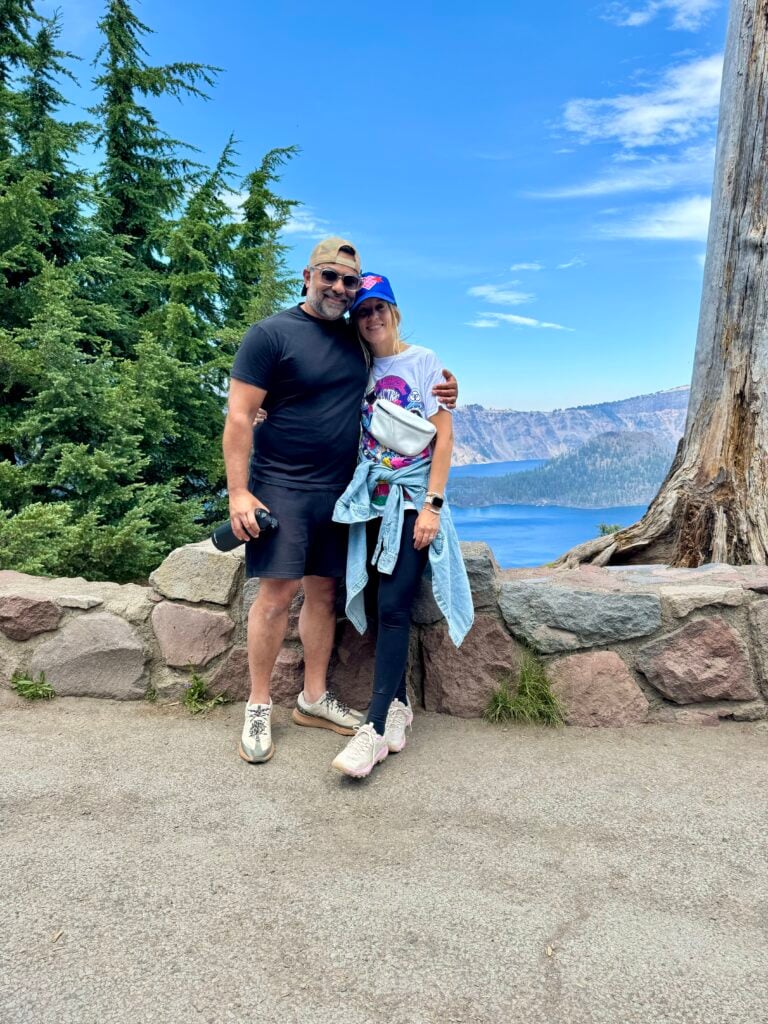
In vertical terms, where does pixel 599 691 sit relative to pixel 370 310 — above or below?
below

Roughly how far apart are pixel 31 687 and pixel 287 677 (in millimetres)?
1144

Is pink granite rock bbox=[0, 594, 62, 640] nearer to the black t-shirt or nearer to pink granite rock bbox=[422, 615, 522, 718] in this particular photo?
the black t-shirt

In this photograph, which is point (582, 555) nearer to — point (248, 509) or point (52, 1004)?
point (248, 509)

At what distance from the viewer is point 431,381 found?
2.72 meters

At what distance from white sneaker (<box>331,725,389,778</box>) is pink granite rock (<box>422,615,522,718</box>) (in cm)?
53

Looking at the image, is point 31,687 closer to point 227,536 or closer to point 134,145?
point 227,536

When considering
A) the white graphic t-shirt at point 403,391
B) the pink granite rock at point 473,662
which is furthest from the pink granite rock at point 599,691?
the white graphic t-shirt at point 403,391

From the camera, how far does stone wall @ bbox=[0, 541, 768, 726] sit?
309 cm

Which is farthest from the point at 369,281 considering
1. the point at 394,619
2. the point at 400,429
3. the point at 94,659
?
the point at 94,659

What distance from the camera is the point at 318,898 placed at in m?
1.96

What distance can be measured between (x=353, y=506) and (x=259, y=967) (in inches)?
58.0

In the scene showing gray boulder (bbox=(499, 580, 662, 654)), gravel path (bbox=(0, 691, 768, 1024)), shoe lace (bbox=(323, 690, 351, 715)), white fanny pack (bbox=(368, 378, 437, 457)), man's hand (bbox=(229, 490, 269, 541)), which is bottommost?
gravel path (bbox=(0, 691, 768, 1024))

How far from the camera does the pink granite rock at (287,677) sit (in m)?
3.19

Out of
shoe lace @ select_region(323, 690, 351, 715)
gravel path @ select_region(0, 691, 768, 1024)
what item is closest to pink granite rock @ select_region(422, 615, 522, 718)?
gravel path @ select_region(0, 691, 768, 1024)
